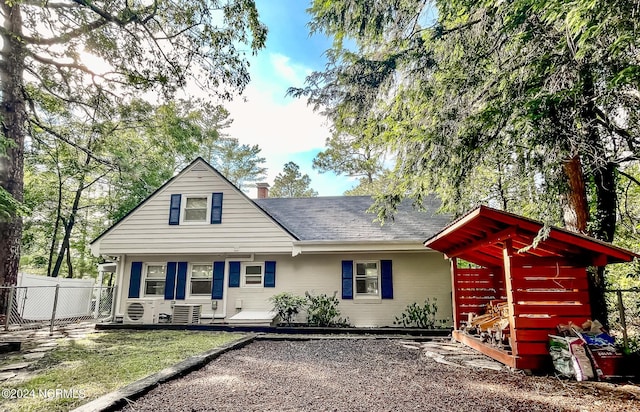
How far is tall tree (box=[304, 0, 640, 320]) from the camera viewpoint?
4.04 m

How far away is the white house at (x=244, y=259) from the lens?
1051cm

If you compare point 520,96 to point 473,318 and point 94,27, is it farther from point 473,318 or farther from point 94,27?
point 94,27

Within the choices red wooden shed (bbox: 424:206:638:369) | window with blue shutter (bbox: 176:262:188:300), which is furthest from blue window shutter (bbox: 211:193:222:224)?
red wooden shed (bbox: 424:206:638:369)

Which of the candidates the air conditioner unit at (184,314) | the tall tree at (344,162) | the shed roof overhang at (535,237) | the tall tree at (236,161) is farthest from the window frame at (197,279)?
the tall tree at (236,161)

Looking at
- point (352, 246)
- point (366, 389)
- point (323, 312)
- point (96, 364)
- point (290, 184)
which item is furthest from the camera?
point (290, 184)

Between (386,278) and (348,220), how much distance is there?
8.43ft

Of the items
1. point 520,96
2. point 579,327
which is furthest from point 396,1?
point 579,327

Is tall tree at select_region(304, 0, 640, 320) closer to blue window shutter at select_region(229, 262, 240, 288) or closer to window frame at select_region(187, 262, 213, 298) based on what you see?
blue window shutter at select_region(229, 262, 240, 288)

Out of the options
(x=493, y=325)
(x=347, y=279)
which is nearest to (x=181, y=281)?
(x=347, y=279)

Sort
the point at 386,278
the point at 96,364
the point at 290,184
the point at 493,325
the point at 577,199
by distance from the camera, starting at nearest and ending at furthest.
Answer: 1. the point at 96,364
2. the point at 577,199
3. the point at 493,325
4. the point at 386,278
5. the point at 290,184

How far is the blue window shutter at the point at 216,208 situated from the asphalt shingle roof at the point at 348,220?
4.74 ft

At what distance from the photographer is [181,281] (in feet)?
37.1

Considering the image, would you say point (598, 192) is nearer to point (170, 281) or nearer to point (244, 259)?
point (244, 259)

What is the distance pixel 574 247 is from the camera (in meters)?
4.88
